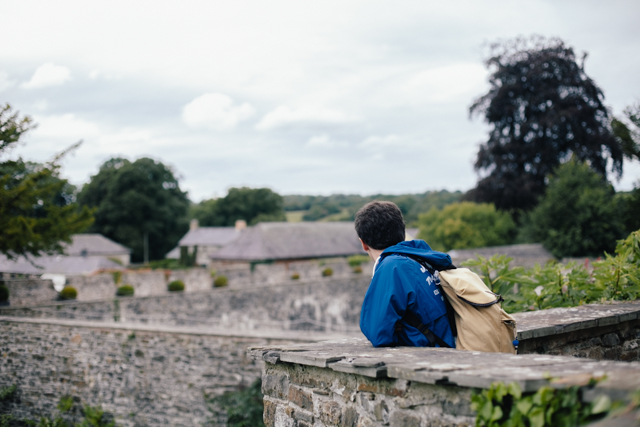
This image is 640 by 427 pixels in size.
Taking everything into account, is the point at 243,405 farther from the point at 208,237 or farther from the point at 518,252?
the point at 208,237

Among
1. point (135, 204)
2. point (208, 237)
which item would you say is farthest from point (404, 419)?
point (208, 237)

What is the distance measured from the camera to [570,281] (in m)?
4.70

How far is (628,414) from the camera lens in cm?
124

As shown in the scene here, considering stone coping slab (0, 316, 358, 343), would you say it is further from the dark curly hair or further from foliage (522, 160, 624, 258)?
foliage (522, 160, 624, 258)

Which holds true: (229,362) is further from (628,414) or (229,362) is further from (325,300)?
(325,300)

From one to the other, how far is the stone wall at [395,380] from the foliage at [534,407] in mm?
27

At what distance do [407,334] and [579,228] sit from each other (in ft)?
71.9

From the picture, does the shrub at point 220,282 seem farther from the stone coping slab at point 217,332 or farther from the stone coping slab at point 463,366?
the stone coping slab at point 463,366

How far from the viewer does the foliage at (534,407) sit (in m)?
1.42

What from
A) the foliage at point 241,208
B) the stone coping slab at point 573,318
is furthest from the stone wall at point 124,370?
the foliage at point 241,208

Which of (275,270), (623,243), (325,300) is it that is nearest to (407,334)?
(623,243)

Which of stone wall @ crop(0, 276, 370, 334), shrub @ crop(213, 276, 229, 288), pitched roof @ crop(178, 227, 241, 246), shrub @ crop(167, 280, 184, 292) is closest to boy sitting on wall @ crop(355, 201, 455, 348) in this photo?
stone wall @ crop(0, 276, 370, 334)

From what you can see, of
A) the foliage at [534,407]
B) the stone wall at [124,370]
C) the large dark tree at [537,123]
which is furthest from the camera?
the large dark tree at [537,123]

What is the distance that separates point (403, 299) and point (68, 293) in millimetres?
14586
